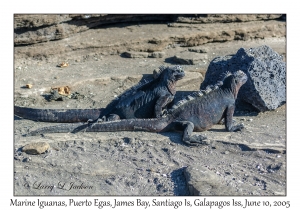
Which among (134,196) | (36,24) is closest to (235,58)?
(134,196)

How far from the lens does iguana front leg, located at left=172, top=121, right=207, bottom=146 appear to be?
23.6 feet

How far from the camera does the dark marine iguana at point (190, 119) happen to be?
7539 mm

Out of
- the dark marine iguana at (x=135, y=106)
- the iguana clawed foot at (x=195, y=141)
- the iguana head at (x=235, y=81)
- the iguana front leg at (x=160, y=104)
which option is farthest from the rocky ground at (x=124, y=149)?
the iguana head at (x=235, y=81)

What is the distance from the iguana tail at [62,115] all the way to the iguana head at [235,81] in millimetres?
1954

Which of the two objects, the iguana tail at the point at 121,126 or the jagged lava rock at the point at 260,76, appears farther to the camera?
the jagged lava rock at the point at 260,76

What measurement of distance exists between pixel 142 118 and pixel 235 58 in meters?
1.89

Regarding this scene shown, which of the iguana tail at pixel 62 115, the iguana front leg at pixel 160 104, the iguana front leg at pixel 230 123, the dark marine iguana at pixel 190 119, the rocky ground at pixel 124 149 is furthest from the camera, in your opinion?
the iguana tail at pixel 62 115

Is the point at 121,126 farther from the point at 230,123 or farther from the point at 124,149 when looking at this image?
the point at 230,123

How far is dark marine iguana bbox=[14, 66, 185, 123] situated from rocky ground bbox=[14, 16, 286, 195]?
0.24 meters

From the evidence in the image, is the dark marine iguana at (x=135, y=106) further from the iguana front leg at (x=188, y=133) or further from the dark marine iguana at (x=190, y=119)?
the iguana front leg at (x=188, y=133)

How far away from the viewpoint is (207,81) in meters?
8.85

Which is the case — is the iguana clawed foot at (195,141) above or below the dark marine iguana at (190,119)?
below

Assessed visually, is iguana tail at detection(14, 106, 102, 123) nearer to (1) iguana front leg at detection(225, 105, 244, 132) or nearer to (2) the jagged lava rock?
(1) iguana front leg at detection(225, 105, 244, 132)

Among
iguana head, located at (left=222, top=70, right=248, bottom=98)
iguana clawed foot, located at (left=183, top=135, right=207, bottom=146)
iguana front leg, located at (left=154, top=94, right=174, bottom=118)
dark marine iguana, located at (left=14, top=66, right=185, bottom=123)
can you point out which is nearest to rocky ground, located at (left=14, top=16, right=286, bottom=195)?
iguana clawed foot, located at (left=183, top=135, right=207, bottom=146)
